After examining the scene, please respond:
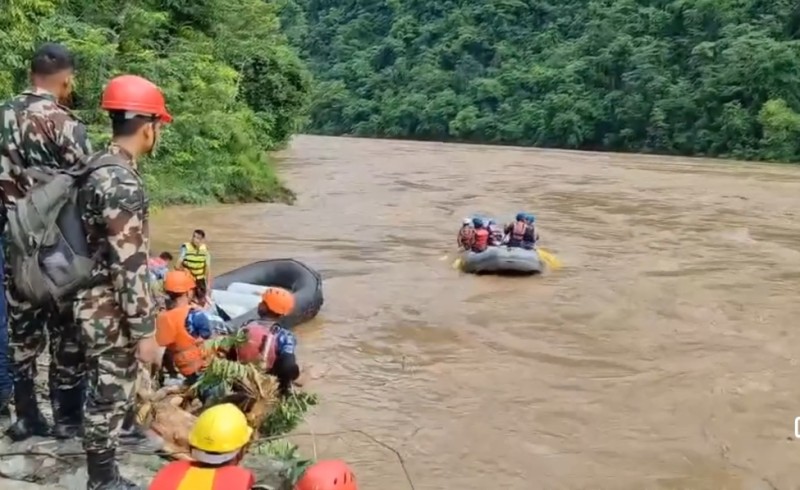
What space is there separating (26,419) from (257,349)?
1.16m

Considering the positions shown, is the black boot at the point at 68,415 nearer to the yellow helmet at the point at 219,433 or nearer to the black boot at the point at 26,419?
the black boot at the point at 26,419

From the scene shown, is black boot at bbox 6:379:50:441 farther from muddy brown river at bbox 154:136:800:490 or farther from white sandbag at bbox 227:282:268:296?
white sandbag at bbox 227:282:268:296

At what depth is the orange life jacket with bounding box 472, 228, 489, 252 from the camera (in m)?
12.6

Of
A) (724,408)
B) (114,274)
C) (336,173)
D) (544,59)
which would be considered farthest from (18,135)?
(544,59)

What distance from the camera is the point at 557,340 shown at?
9445 millimetres

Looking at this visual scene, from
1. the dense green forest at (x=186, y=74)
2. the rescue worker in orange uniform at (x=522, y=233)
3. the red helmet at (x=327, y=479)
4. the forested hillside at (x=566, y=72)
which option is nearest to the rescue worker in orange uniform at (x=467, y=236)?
the rescue worker in orange uniform at (x=522, y=233)

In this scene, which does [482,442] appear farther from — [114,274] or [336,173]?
[336,173]

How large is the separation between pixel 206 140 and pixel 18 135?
1286cm

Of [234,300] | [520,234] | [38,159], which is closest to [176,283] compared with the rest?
[234,300]

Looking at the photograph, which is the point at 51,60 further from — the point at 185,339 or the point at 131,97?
the point at 185,339

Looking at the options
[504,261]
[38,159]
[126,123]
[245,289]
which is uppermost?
[126,123]

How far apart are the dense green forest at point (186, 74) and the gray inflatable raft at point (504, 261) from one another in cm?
483

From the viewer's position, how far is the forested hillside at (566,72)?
117ft

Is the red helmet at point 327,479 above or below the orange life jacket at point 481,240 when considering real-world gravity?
above
